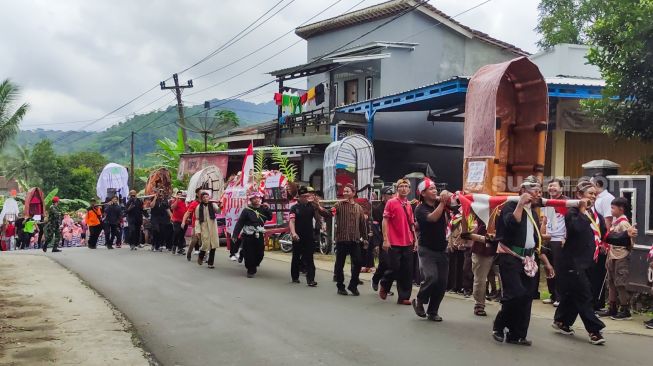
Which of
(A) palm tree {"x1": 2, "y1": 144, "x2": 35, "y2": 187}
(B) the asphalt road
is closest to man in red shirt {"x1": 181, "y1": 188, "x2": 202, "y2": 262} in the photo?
(B) the asphalt road

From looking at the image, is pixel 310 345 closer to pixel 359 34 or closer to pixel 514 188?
pixel 514 188

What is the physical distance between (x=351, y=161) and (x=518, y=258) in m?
11.0

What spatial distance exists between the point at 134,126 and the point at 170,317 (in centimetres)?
9142

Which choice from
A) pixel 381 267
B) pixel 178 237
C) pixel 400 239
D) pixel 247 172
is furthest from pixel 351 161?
pixel 400 239

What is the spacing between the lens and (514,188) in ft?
41.3

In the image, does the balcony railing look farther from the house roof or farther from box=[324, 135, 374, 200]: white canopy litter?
box=[324, 135, 374, 200]: white canopy litter

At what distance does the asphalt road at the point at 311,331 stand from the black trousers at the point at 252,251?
0.86 meters

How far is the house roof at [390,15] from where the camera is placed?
2874cm

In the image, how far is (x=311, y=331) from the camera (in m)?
7.92

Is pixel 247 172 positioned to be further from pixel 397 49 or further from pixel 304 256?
pixel 397 49

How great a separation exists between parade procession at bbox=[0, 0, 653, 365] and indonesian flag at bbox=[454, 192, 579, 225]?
2 centimetres

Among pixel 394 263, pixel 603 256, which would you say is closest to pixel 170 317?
pixel 394 263

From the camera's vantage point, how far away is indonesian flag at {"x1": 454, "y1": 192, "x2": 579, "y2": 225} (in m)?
7.04

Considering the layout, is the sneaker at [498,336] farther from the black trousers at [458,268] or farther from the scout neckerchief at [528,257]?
the black trousers at [458,268]
